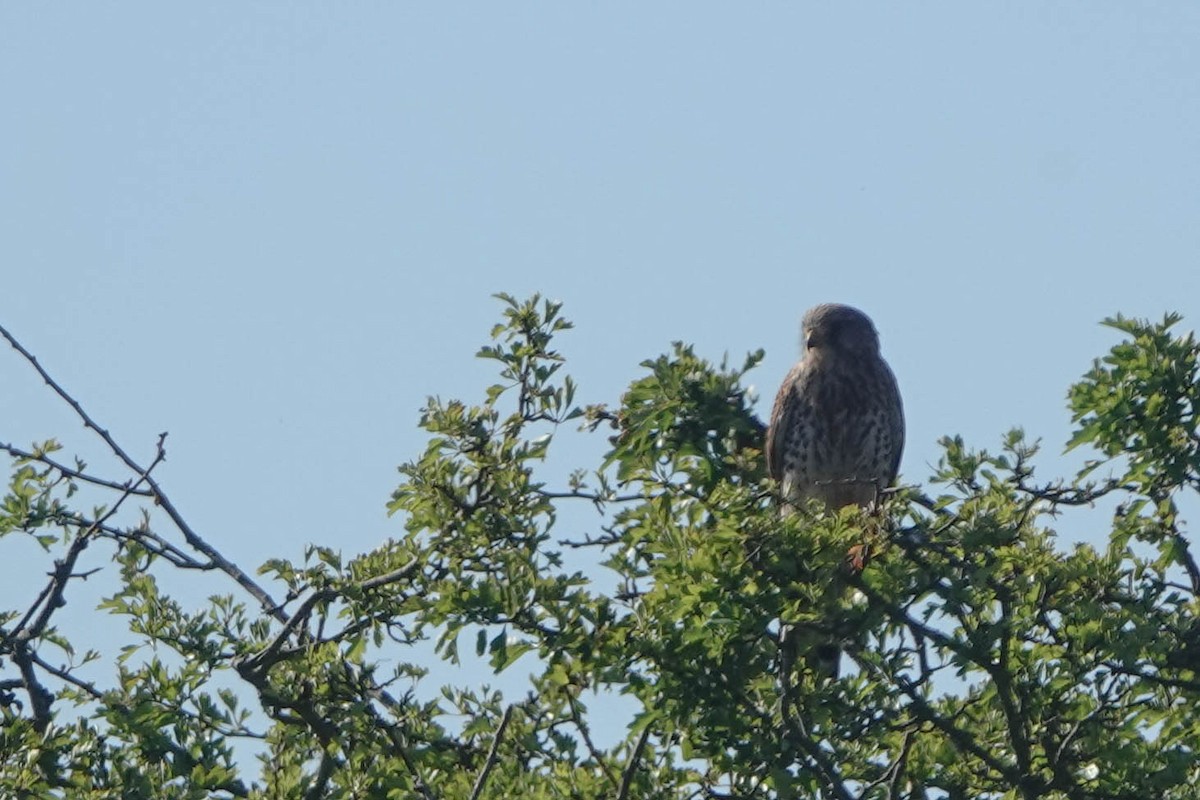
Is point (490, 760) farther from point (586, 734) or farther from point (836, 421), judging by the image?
point (836, 421)

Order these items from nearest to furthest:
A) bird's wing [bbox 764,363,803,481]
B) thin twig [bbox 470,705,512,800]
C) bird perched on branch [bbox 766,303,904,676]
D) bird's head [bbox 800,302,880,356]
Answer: thin twig [bbox 470,705,512,800], bird's wing [bbox 764,363,803,481], bird perched on branch [bbox 766,303,904,676], bird's head [bbox 800,302,880,356]

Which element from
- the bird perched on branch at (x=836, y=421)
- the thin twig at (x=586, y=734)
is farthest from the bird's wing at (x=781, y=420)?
the thin twig at (x=586, y=734)

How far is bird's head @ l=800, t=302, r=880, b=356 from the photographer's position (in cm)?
855

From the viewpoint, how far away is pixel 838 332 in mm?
8656

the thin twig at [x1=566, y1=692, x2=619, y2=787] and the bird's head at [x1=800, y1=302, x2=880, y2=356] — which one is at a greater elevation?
the bird's head at [x1=800, y1=302, x2=880, y2=356]

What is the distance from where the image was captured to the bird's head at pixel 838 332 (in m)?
8.55

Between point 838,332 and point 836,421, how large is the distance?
0.67 metres

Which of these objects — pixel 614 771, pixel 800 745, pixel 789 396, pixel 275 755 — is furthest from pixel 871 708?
pixel 789 396

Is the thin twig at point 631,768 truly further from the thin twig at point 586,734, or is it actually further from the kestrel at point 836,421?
the kestrel at point 836,421

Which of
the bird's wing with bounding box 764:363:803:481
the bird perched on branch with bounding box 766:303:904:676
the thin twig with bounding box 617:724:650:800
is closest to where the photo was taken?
the thin twig with bounding box 617:724:650:800

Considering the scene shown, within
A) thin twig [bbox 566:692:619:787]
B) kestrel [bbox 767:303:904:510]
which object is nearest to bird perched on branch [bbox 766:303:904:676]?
kestrel [bbox 767:303:904:510]

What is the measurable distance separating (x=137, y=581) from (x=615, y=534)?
1.51 meters

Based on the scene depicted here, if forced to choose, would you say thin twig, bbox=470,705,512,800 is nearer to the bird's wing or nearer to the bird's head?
the bird's wing

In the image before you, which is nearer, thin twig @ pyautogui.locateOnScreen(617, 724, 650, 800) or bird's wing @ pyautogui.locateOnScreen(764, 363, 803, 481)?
thin twig @ pyautogui.locateOnScreen(617, 724, 650, 800)
